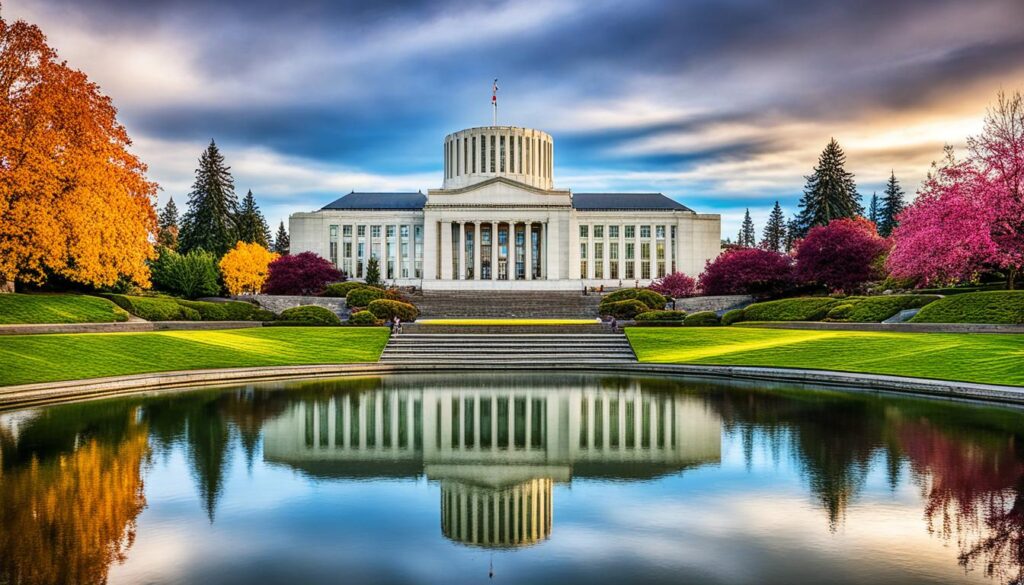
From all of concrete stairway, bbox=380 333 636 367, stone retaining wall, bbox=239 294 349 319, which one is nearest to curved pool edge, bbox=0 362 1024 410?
concrete stairway, bbox=380 333 636 367

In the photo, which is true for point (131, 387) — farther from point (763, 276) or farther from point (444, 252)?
point (444, 252)

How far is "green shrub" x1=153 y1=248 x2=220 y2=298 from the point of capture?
5425cm

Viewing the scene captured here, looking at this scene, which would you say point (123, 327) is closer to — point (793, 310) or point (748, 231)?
point (793, 310)

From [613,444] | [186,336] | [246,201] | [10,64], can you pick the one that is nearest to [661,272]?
[246,201]

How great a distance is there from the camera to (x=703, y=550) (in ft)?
27.0

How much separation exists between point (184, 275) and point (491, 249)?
1526 inches

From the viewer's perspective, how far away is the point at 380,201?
96.3 m

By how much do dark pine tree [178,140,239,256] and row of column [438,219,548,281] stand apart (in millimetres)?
24061

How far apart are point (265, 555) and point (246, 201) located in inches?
3917

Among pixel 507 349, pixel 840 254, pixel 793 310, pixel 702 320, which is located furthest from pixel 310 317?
pixel 840 254

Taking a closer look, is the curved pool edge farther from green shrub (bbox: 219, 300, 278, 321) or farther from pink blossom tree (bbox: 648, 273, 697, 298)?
pink blossom tree (bbox: 648, 273, 697, 298)

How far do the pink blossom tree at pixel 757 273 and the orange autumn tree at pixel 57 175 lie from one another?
135ft

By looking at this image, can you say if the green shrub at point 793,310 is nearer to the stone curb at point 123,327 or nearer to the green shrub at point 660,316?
the green shrub at point 660,316

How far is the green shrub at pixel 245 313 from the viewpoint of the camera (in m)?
45.3
